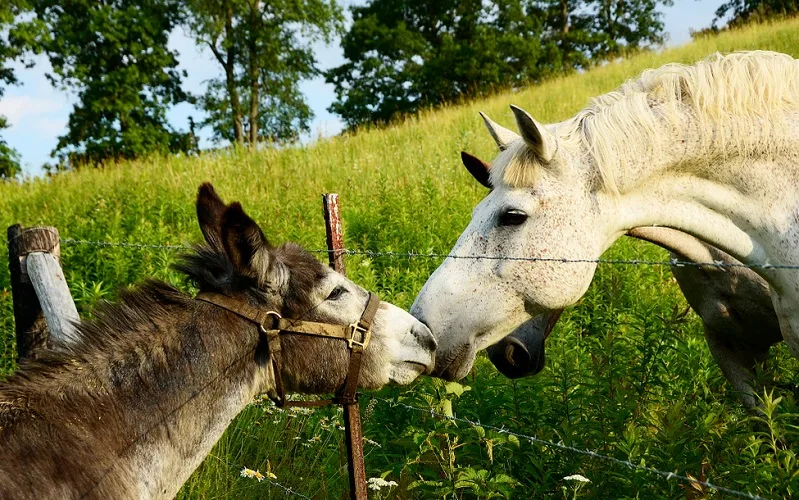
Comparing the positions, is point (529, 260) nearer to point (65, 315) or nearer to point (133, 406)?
point (133, 406)

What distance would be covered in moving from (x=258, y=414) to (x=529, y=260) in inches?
115

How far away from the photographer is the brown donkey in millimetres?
2479

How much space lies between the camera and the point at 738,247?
3.30 metres

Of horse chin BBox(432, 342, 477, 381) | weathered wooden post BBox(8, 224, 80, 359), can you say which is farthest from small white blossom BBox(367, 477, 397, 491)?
weathered wooden post BBox(8, 224, 80, 359)

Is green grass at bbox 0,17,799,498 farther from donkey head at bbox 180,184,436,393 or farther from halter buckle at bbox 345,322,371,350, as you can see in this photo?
halter buckle at bbox 345,322,371,350

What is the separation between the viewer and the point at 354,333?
299 centimetres

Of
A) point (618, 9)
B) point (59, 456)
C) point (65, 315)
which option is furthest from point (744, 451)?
point (618, 9)

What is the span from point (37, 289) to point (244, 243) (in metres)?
1.61

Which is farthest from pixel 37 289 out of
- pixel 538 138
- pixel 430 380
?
pixel 538 138

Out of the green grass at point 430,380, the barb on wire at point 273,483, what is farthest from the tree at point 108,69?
the barb on wire at point 273,483

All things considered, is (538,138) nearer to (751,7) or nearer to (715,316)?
(715,316)

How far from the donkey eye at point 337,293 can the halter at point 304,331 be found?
0.12 m

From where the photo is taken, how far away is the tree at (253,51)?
107ft

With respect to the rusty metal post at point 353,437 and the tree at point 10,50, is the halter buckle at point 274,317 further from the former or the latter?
the tree at point 10,50
